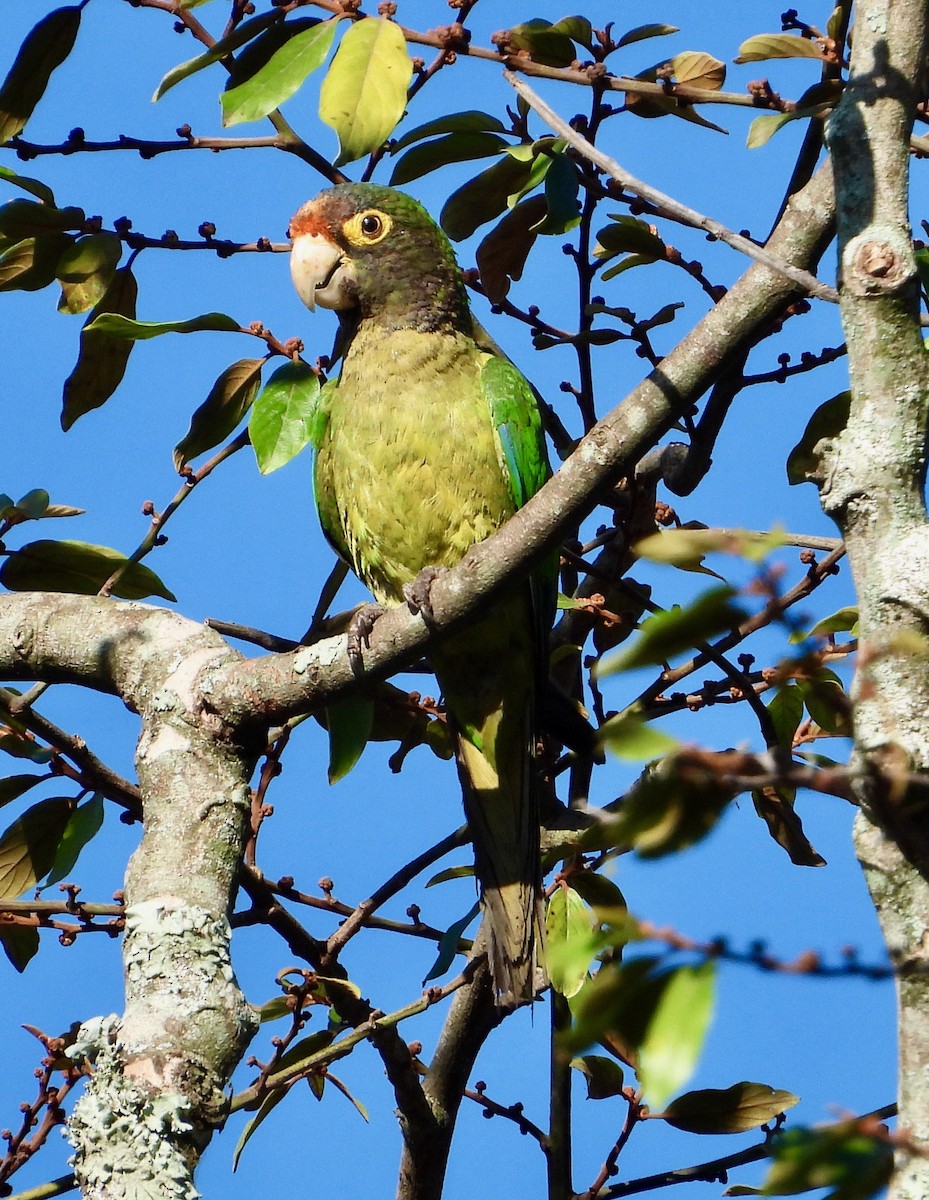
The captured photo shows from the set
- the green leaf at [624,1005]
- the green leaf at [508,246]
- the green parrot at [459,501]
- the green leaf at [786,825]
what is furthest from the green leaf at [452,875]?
the green leaf at [624,1005]

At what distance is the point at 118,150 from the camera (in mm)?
2779

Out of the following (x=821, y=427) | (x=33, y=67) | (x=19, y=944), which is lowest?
(x=19, y=944)

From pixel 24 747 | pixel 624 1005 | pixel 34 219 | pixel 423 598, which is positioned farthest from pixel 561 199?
pixel 624 1005

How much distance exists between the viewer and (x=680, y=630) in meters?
1.04

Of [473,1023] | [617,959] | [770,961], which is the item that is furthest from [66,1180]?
[770,961]

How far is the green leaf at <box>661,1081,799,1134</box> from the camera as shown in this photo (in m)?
2.71

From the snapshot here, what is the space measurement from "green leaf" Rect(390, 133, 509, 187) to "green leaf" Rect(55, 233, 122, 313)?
2.18ft

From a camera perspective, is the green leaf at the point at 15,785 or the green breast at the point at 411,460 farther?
the green breast at the point at 411,460

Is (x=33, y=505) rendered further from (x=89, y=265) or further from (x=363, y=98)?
(x=363, y=98)

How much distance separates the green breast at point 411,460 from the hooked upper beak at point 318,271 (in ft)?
0.80

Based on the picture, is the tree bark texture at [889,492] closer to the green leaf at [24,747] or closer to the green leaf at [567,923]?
the green leaf at [567,923]

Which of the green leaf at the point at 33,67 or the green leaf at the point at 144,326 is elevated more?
the green leaf at the point at 33,67

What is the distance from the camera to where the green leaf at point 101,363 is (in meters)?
3.00

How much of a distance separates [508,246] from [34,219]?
1.09m
